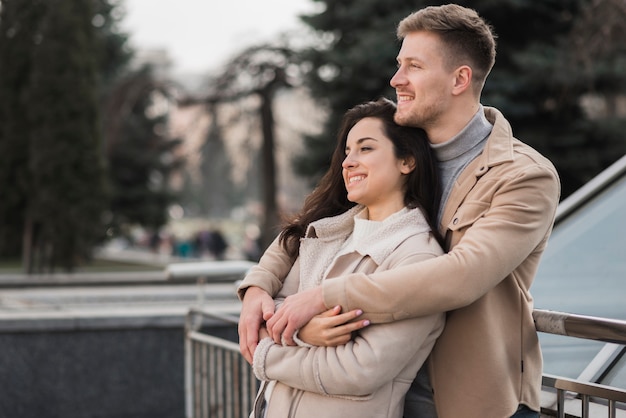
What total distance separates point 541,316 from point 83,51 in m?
16.5

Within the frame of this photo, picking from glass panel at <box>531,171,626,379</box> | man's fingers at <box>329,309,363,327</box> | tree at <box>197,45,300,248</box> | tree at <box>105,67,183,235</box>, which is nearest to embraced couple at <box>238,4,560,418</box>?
man's fingers at <box>329,309,363,327</box>

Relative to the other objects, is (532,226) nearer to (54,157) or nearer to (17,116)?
(54,157)

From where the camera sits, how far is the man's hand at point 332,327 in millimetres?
2184

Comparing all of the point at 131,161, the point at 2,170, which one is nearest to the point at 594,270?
the point at 2,170

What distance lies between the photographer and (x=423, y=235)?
7.66ft

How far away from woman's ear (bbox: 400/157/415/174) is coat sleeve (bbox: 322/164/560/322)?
0.98ft

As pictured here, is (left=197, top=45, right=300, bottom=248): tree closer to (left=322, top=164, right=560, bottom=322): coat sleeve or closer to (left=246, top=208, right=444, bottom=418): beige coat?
(left=246, top=208, right=444, bottom=418): beige coat

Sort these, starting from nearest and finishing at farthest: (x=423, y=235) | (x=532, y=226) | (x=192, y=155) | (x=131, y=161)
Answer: (x=532, y=226) → (x=423, y=235) → (x=192, y=155) → (x=131, y=161)

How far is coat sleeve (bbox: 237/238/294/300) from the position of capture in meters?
2.64

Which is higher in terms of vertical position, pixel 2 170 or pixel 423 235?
pixel 2 170

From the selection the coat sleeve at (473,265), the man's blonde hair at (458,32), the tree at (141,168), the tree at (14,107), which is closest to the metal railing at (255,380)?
the coat sleeve at (473,265)

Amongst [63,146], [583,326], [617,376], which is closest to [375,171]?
[583,326]

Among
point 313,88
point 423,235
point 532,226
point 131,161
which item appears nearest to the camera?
point 532,226

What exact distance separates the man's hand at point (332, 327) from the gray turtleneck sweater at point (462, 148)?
1.37 feet
